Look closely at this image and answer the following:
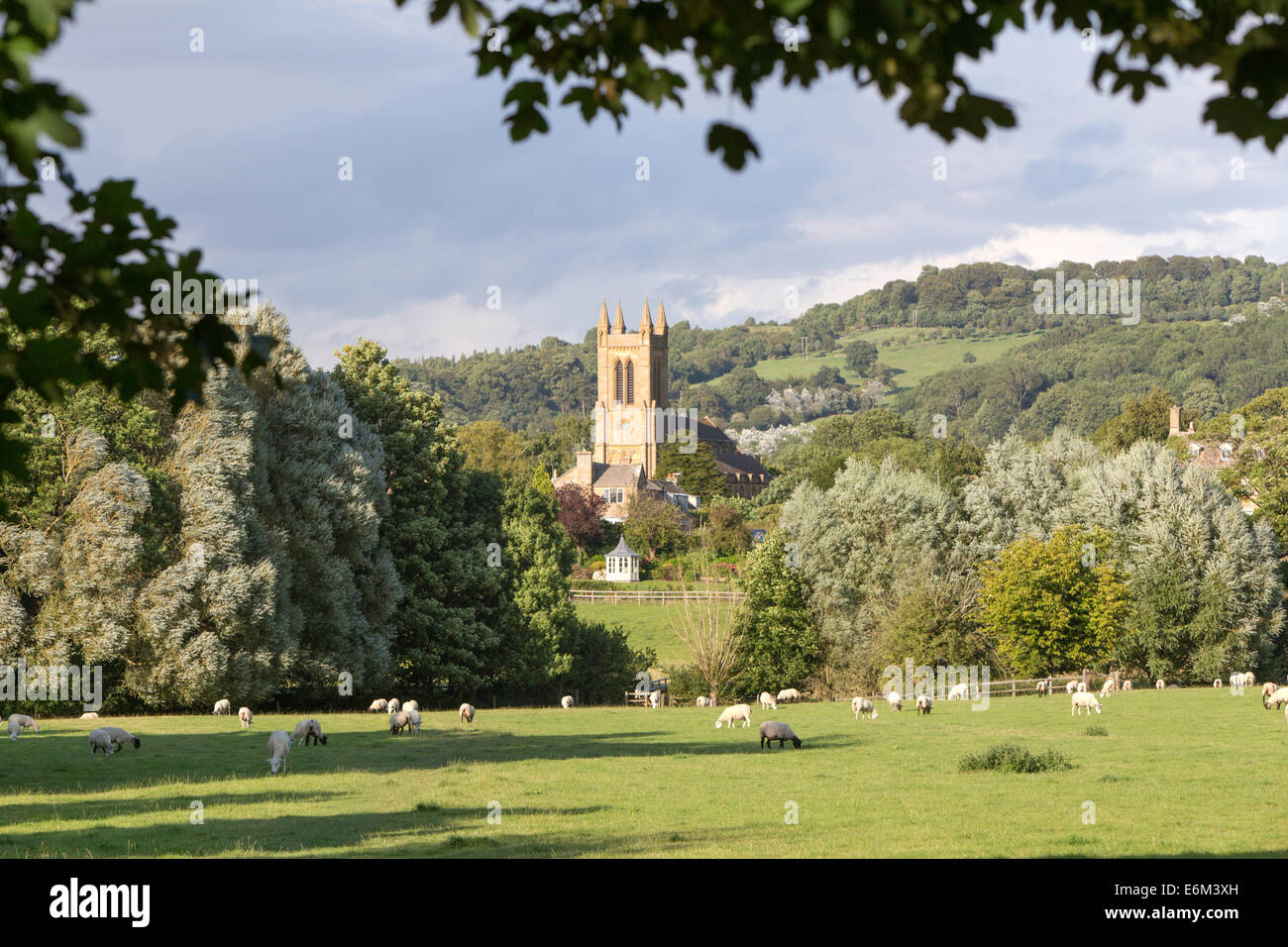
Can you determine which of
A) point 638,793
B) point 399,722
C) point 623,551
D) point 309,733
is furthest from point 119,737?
point 623,551

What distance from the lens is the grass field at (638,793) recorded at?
16594 mm

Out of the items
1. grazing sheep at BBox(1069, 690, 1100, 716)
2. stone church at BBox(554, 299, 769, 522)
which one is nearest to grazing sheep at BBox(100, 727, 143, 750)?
grazing sheep at BBox(1069, 690, 1100, 716)

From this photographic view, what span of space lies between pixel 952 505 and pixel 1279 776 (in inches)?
1642

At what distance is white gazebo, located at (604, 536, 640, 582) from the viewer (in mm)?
104250

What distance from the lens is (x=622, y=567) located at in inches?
4136

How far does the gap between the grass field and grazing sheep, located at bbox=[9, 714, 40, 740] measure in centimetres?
31

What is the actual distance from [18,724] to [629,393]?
167 metres

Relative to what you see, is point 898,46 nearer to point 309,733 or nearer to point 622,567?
point 309,733

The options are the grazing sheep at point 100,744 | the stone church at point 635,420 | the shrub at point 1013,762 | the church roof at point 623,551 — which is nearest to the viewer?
the shrub at point 1013,762

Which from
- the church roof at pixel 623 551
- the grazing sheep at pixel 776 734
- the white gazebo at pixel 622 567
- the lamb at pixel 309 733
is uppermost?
the church roof at pixel 623 551

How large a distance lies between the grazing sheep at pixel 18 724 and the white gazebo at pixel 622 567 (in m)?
71.9

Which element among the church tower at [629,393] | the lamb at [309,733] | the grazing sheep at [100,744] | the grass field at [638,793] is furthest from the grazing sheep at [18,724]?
the church tower at [629,393]

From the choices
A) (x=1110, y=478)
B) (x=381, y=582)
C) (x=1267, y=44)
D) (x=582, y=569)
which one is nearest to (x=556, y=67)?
(x=1267, y=44)

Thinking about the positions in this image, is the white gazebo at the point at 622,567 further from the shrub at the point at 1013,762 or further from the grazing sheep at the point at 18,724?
the shrub at the point at 1013,762
